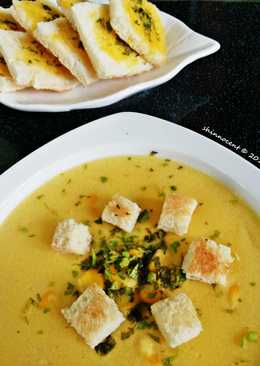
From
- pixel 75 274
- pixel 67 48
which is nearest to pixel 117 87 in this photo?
pixel 67 48

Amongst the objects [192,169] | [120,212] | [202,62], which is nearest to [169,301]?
[120,212]

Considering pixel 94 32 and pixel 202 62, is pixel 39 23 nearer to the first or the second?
pixel 94 32

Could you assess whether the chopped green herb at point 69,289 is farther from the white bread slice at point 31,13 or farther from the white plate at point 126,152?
the white bread slice at point 31,13

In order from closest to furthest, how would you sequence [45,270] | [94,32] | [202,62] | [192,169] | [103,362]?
[103,362] → [45,270] → [192,169] → [94,32] → [202,62]

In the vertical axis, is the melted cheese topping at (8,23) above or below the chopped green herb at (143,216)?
above

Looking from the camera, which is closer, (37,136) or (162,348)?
(162,348)

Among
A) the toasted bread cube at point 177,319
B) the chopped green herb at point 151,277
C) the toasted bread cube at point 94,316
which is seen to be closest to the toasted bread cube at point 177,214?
the chopped green herb at point 151,277
